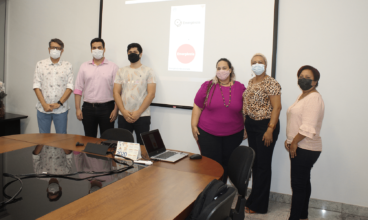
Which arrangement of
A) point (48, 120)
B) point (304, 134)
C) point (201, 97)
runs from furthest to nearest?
A: point (48, 120), point (201, 97), point (304, 134)

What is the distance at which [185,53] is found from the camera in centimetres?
333

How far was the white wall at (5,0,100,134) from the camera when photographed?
3.96 metres

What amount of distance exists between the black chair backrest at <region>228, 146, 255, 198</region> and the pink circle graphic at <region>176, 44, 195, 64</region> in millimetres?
1805

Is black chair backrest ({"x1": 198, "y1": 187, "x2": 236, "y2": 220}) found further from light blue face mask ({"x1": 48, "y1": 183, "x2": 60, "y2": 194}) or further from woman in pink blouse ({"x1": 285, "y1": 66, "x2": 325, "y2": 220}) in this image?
woman in pink blouse ({"x1": 285, "y1": 66, "x2": 325, "y2": 220})

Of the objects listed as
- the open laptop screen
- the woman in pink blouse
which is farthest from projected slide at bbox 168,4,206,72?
the open laptop screen

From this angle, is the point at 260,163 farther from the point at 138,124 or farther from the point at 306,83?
the point at 138,124

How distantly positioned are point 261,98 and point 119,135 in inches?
55.4

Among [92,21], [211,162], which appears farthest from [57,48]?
[211,162]

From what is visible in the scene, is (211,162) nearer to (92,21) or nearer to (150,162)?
(150,162)

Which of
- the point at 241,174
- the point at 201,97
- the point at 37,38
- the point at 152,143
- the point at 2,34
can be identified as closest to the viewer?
the point at 241,174

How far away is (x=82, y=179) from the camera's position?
1463 millimetres

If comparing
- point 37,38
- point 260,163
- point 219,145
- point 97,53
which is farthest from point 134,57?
point 37,38

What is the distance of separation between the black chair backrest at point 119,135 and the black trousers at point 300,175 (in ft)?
4.90

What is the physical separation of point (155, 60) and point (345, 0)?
7.50ft
